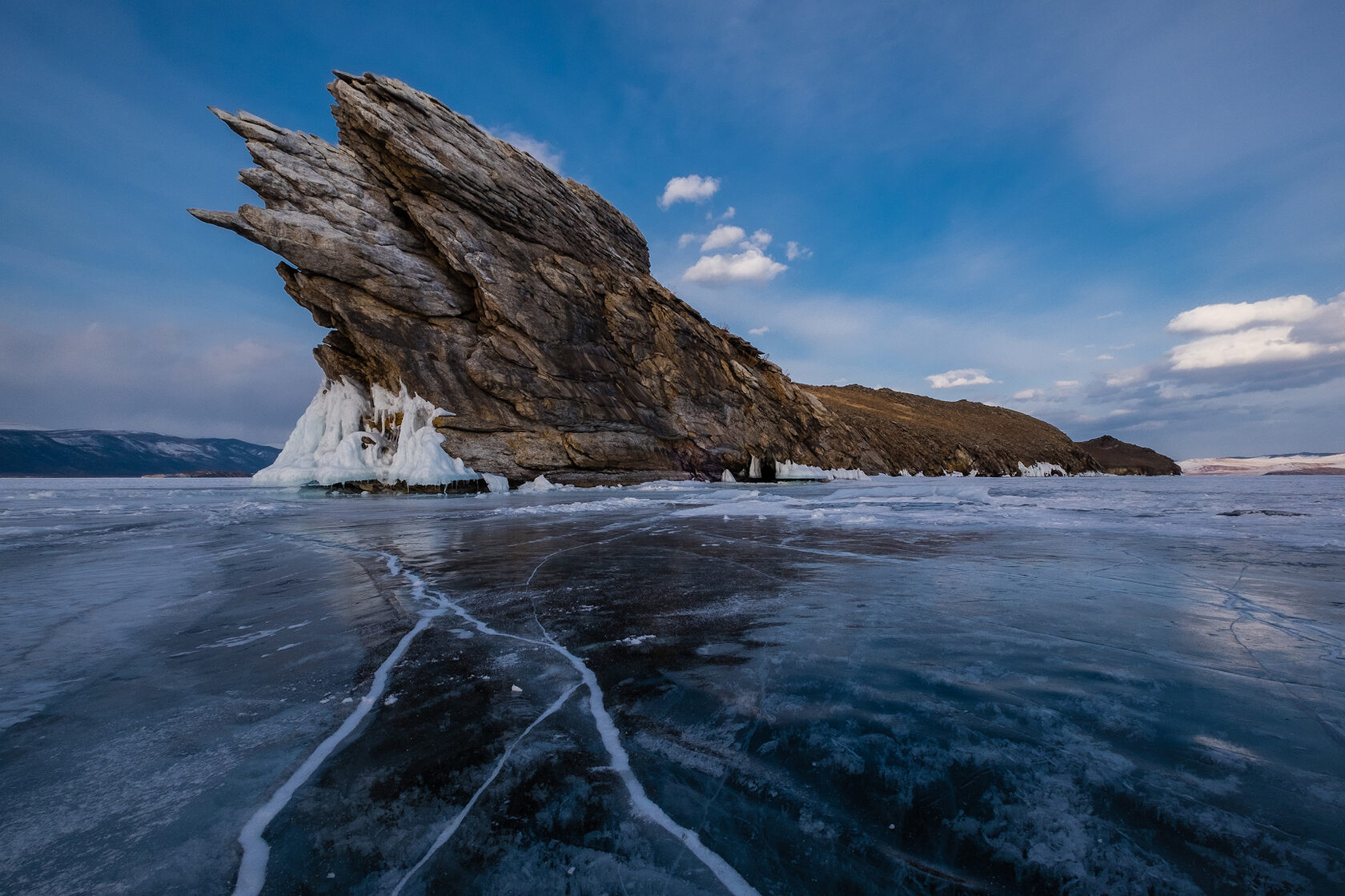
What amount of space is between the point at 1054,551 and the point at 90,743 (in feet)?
23.7

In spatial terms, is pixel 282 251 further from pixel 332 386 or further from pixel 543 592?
pixel 543 592

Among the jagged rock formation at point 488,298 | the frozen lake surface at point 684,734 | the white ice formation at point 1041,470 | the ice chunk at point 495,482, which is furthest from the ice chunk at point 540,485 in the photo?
the white ice formation at point 1041,470

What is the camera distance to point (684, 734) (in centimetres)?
195

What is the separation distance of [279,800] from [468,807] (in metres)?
0.58

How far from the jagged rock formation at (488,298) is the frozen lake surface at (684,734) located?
67.7 feet

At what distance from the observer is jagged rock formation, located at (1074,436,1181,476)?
7069cm

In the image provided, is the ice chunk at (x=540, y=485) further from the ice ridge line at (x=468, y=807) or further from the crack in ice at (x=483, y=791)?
the ice ridge line at (x=468, y=807)

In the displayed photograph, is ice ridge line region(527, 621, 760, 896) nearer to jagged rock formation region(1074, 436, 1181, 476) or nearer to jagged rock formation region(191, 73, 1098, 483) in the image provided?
jagged rock formation region(191, 73, 1098, 483)

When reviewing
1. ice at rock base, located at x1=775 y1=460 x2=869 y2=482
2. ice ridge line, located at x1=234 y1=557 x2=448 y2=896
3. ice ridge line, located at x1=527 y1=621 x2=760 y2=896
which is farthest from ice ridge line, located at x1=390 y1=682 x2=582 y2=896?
ice at rock base, located at x1=775 y1=460 x2=869 y2=482

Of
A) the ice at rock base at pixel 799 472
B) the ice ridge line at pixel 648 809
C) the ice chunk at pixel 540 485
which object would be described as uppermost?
the ice at rock base at pixel 799 472

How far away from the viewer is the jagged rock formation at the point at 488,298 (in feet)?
70.6


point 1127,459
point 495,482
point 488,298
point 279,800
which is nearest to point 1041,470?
point 1127,459

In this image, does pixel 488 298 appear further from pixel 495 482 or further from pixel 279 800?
pixel 279 800

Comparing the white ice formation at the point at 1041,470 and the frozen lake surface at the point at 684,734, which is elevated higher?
the white ice formation at the point at 1041,470
